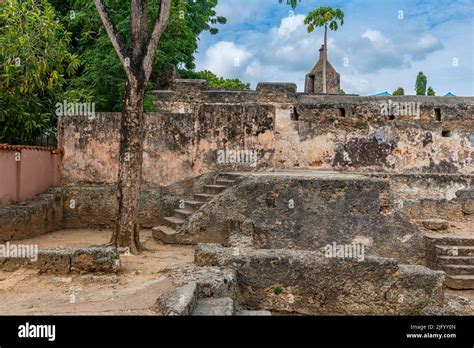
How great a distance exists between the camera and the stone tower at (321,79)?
25.9 metres

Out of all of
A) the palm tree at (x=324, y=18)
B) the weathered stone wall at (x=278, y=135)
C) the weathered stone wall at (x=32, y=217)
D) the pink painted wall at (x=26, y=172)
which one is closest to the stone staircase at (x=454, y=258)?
the weathered stone wall at (x=278, y=135)

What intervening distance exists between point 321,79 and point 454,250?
19.0m

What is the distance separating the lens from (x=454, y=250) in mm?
8453

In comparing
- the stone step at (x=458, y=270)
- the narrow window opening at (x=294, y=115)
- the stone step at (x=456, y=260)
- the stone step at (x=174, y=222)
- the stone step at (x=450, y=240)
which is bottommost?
the stone step at (x=458, y=270)

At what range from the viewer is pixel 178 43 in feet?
46.9

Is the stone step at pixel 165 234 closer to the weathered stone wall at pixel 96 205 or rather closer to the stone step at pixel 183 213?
the stone step at pixel 183 213

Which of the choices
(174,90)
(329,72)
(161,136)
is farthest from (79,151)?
(329,72)

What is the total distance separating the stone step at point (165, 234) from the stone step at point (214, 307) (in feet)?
10.8

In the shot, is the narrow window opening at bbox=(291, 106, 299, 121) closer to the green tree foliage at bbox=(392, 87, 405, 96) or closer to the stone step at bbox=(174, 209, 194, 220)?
the stone step at bbox=(174, 209, 194, 220)

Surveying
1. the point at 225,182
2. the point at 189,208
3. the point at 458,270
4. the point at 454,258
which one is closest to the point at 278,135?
the point at 225,182

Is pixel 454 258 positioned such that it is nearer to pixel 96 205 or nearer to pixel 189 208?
pixel 189 208

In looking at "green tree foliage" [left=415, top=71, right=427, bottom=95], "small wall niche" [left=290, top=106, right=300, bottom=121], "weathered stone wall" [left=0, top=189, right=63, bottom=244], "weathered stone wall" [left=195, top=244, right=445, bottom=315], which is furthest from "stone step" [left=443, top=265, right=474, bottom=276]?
"green tree foliage" [left=415, top=71, right=427, bottom=95]

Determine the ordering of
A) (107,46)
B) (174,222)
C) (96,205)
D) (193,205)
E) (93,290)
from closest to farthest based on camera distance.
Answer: (93,290), (174,222), (193,205), (96,205), (107,46)

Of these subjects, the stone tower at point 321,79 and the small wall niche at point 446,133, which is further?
the stone tower at point 321,79
